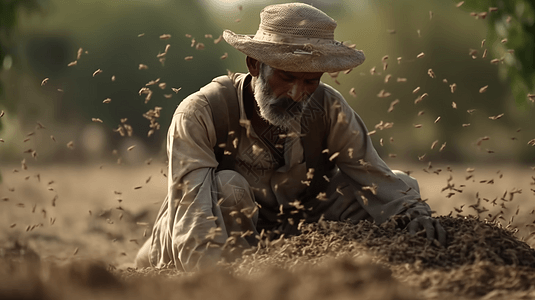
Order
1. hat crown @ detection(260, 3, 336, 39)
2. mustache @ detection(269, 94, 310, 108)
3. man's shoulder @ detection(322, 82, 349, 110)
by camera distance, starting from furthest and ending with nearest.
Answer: man's shoulder @ detection(322, 82, 349, 110) < mustache @ detection(269, 94, 310, 108) < hat crown @ detection(260, 3, 336, 39)

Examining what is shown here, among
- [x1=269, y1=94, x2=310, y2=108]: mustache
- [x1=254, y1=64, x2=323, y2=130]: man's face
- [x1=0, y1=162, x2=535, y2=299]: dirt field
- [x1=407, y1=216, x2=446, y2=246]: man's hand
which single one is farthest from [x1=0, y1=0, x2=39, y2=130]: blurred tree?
[x1=407, y1=216, x2=446, y2=246]: man's hand

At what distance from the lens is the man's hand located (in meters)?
2.98

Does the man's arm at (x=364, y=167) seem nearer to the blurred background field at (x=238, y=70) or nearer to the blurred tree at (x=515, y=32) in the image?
the blurred tree at (x=515, y=32)

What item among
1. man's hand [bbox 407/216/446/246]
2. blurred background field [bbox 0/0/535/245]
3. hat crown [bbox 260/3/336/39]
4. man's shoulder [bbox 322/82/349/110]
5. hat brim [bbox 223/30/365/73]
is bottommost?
blurred background field [bbox 0/0/535/245]

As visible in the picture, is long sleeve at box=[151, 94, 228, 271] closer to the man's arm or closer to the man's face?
the man's face

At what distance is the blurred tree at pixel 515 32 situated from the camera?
488 centimetres

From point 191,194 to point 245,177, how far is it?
21.9 inches

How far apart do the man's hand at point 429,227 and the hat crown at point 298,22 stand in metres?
1.25

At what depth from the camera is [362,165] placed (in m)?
3.54

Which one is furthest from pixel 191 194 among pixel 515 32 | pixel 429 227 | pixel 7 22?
pixel 515 32

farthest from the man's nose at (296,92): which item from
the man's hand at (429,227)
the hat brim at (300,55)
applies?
the man's hand at (429,227)

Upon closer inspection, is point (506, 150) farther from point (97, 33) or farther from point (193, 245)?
point (97, 33)

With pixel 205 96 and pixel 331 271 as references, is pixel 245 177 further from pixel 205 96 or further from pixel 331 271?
pixel 331 271

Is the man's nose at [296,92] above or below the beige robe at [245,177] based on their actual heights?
above
